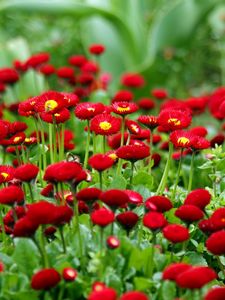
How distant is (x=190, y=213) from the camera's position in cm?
188

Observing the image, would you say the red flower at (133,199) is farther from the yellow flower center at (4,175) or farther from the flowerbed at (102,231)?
the yellow flower center at (4,175)

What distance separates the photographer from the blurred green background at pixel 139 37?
538cm

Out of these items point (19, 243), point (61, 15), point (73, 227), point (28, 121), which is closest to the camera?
point (19, 243)

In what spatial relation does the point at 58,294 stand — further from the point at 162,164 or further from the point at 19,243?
the point at 162,164

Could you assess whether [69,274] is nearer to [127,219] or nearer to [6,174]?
[127,219]

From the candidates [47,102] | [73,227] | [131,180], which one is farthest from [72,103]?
[73,227]

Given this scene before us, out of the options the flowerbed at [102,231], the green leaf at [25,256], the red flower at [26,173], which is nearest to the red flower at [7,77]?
the flowerbed at [102,231]

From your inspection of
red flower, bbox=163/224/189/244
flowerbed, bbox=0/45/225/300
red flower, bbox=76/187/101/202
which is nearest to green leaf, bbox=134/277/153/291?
flowerbed, bbox=0/45/225/300

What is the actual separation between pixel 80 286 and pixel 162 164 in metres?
1.43

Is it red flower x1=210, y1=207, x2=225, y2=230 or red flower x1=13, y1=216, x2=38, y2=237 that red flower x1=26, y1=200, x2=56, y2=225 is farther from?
red flower x1=210, y1=207, x2=225, y2=230

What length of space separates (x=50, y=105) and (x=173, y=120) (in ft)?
1.18

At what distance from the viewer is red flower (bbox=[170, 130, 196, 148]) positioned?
84.7 inches

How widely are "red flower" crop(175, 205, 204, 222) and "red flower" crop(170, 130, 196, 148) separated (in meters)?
0.30

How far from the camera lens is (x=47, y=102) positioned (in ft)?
7.13
